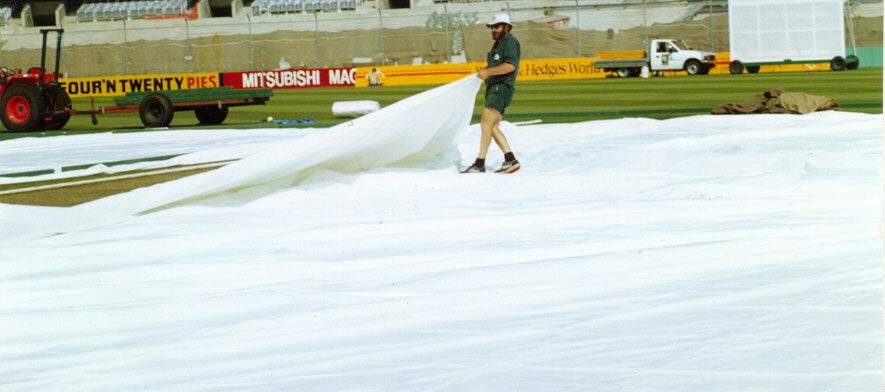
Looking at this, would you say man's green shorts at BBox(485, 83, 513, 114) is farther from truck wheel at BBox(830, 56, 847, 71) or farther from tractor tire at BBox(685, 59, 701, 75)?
tractor tire at BBox(685, 59, 701, 75)

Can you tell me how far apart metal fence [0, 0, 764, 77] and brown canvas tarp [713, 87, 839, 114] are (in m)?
22.2

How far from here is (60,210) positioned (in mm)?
5195

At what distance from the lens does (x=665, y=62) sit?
3241 cm

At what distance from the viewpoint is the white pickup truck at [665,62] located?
31516 millimetres

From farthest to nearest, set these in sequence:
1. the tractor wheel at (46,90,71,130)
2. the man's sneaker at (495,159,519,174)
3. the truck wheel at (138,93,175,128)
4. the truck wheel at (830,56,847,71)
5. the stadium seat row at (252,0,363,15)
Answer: the stadium seat row at (252,0,363,15)
the truck wheel at (830,56,847,71)
the truck wheel at (138,93,175,128)
the tractor wheel at (46,90,71,130)
the man's sneaker at (495,159,519,174)

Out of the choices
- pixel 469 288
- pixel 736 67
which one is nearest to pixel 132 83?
pixel 736 67

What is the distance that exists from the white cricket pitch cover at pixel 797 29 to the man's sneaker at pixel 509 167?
928 inches

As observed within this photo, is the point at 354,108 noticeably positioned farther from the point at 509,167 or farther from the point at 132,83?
the point at 132,83

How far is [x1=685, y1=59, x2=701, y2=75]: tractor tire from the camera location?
103ft

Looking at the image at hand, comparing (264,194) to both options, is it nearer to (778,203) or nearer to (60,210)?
(60,210)

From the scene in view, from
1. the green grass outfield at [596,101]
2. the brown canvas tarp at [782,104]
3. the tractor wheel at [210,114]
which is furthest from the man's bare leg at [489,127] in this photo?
the tractor wheel at [210,114]

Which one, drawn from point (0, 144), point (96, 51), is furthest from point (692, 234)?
point (96, 51)

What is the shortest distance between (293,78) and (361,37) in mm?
5967

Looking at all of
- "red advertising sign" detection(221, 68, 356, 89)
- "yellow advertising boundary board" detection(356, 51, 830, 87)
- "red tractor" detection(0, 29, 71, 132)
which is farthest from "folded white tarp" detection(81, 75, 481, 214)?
"red advertising sign" detection(221, 68, 356, 89)
